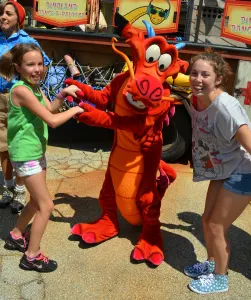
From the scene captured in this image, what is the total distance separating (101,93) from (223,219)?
1231 millimetres

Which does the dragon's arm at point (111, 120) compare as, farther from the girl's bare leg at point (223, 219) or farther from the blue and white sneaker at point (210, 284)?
the blue and white sneaker at point (210, 284)

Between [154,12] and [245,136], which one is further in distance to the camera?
[154,12]

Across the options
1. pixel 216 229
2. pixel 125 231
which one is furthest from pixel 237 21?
pixel 216 229

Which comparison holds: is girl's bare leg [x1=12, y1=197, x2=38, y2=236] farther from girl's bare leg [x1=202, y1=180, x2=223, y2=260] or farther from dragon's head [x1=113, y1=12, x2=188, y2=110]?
girl's bare leg [x1=202, y1=180, x2=223, y2=260]

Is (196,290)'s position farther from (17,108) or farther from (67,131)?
(67,131)

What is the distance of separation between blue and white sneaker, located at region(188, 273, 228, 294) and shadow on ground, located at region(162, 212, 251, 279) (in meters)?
0.25

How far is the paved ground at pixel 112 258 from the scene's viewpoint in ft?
8.05

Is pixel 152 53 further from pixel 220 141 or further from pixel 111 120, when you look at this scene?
pixel 220 141

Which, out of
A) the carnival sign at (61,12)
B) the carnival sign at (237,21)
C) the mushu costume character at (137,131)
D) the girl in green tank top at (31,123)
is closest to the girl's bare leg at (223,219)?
the mushu costume character at (137,131)

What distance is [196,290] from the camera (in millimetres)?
2477

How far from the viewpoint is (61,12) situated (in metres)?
4.62

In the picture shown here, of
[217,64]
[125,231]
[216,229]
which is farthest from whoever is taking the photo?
[125,231]

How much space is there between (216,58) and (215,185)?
2.59ft

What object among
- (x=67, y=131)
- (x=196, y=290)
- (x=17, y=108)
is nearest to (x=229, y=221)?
(x=196, y=290)
